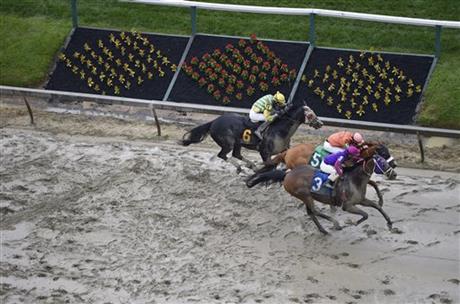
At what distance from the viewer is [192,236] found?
1123cm

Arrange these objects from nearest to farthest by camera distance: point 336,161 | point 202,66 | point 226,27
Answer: point 336,161 < point 202,66 < point 226,27

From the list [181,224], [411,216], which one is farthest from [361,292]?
[181,224]

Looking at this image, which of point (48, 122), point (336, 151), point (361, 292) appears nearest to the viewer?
point (361, 292)

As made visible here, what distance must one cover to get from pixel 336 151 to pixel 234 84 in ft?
15.5

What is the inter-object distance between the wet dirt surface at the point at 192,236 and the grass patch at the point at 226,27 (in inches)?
122

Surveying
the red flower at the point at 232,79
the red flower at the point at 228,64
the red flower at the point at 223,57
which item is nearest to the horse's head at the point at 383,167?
the red flower at the point at 232,79

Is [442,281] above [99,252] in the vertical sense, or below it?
above

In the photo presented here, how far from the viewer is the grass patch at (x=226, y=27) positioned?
1541 centimetres

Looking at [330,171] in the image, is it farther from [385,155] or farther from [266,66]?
[266,66]

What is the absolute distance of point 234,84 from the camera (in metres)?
15.2

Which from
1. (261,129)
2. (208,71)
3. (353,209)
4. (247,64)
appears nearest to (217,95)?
(208,71)

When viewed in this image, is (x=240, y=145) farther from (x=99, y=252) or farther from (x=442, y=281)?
(x=442, y=281)

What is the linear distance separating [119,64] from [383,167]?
7190 mm

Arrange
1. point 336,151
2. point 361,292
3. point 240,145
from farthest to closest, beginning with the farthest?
1. point 240,145
2. point 336,151
3. point 361,292
